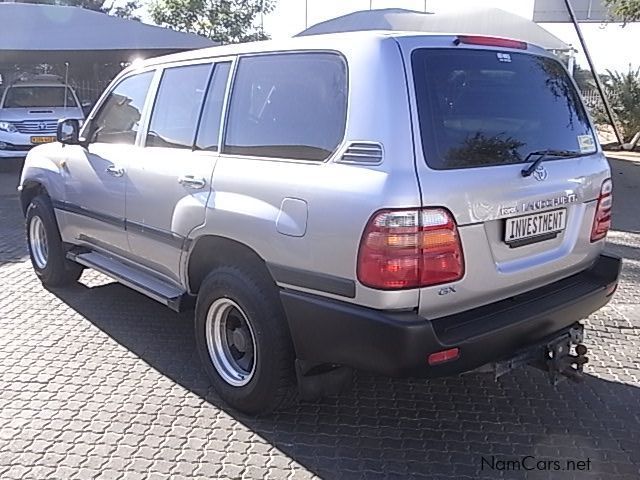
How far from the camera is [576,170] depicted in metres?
3.41

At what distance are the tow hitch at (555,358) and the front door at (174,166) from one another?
5.72 feet

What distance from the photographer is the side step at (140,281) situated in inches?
158

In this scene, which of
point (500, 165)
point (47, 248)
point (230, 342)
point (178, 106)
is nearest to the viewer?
point (500, 165)

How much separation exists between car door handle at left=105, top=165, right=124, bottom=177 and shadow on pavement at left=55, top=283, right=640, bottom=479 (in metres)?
1.22

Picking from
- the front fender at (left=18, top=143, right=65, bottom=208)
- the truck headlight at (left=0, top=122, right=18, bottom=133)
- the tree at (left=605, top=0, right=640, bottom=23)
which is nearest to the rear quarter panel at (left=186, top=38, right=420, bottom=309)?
the front fender at (left=18, top=143, right=65, bottom=208)

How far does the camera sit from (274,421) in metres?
3.61

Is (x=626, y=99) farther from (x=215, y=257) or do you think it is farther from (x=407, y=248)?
(x=407, y=248)

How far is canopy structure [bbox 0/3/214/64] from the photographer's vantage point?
1619cm

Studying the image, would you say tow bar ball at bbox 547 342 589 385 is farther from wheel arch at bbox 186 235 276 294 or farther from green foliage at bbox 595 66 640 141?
green foliage at bbox 595 66 640 141

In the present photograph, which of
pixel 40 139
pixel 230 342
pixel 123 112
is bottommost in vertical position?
pixel 230 342

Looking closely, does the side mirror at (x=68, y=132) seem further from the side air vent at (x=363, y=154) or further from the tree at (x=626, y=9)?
the tree at (x=626, y=9)

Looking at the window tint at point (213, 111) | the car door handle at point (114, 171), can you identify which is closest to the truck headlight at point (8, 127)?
the car door handle at point (114, 171)

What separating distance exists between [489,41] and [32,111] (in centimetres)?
1216

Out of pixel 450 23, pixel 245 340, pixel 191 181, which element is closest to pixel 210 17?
pixel 450 23
